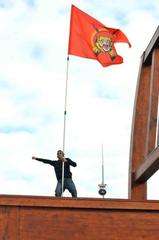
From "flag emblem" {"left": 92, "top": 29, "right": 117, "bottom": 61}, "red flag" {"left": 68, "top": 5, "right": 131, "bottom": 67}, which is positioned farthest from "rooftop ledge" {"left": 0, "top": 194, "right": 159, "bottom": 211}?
"flag emblem" {"left": 92, "top": 29, "right": 117, "bottom": 61}

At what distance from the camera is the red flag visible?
508 inches

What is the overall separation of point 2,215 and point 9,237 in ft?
0.93

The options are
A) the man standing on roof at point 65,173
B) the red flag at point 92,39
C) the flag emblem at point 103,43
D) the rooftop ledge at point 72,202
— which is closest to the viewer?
the rooftop ledge at point 72,202

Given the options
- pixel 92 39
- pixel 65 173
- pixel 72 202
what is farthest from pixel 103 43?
pixel 72 202

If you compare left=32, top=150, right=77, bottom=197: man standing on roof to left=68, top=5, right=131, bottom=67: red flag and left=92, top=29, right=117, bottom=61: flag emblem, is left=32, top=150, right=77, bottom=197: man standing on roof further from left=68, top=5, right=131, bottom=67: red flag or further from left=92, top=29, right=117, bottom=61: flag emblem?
left=92, top=29, right=117, bottom=61: flag emblem

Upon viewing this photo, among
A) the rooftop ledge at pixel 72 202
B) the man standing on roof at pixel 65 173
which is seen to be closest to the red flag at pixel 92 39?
the man standing on roof at pixel 65 173

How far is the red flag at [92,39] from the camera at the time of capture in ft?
42.3

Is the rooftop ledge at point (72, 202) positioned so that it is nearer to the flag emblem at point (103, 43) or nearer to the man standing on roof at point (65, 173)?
the man standing on roof at point (65, 173)

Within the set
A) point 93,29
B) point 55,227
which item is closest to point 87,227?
point 55,227

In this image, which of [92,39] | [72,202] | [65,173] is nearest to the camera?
[72,202]

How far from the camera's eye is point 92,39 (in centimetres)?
1306

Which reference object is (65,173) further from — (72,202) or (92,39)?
(72,202)

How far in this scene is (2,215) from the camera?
7152 mm

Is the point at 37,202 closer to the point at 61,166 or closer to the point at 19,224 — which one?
the point at 19,224
